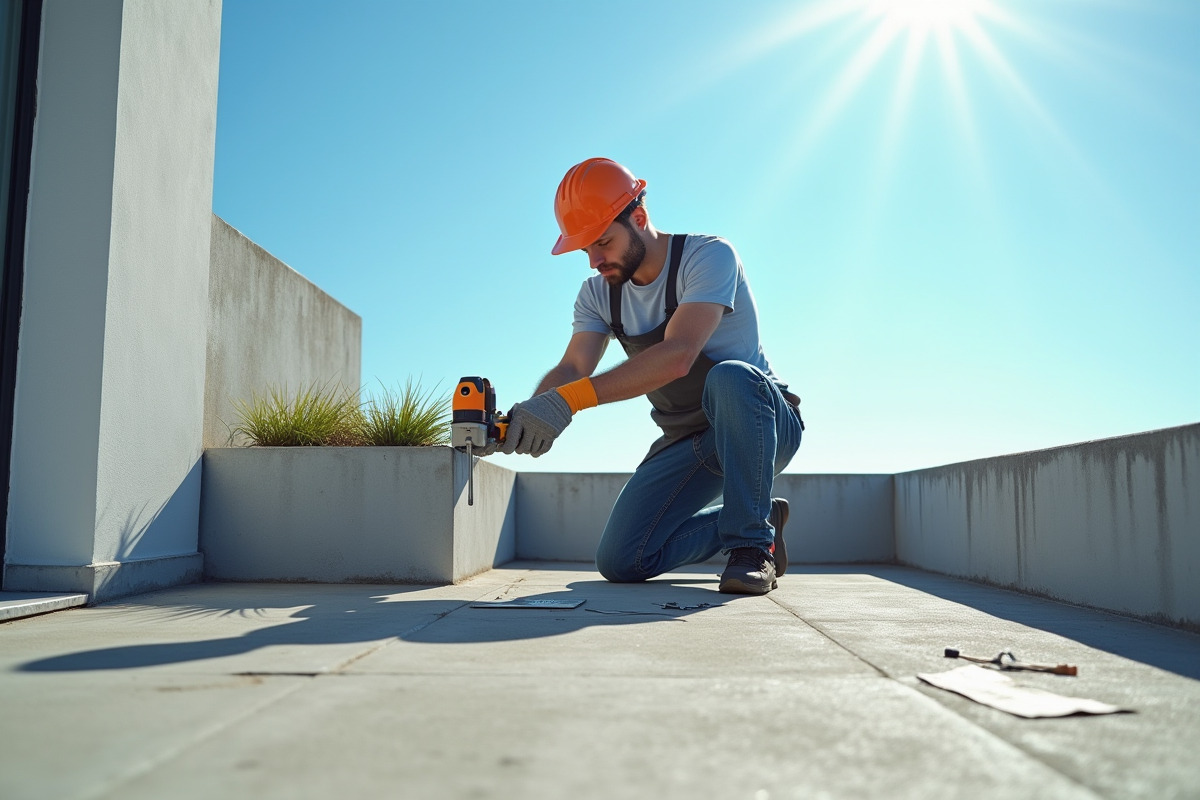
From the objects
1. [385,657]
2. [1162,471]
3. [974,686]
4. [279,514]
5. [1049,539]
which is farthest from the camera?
[279,514]

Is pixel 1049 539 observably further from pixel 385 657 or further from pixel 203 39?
pixel 203 39

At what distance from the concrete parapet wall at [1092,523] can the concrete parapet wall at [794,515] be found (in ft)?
3.45

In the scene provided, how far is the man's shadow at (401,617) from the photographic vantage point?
4.84 ft

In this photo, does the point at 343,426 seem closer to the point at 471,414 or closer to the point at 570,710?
the point at 471,414

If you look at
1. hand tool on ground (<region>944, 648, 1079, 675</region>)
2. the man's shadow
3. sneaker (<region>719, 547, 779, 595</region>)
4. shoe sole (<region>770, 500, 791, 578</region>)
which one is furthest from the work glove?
hand tool on ground (<region>944, 648, 1079, 675</region>)

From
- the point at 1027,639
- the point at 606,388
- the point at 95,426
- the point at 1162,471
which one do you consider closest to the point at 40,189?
the point at 95,426

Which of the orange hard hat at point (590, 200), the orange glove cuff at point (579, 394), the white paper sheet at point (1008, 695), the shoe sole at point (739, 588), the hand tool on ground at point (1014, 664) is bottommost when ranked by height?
the shoe sole at point (739, 588)

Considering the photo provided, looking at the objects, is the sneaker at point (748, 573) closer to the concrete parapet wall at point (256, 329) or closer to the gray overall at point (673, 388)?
the gray overall at point (673, 388)

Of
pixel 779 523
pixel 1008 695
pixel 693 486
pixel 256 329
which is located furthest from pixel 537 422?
pixel 256 329

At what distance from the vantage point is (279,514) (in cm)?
311

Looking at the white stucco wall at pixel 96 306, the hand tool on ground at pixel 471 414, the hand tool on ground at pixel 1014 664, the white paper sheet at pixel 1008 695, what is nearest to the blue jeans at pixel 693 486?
the hand tool on ground at pixel 471 414

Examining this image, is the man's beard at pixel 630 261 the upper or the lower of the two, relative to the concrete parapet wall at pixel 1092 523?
upper

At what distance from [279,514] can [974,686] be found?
8.29ft

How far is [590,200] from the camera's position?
2.84 meters
